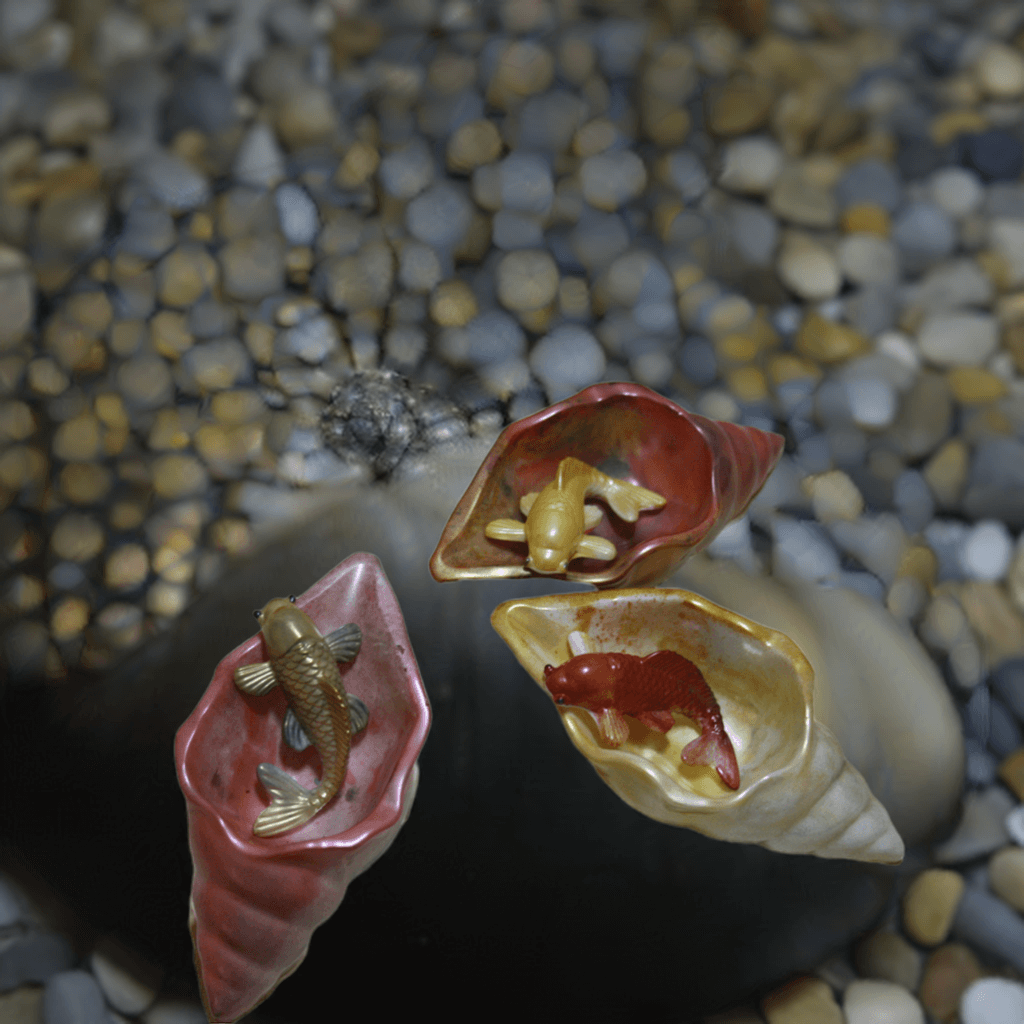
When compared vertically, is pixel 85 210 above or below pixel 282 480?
above

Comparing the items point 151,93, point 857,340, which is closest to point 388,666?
point 857,340

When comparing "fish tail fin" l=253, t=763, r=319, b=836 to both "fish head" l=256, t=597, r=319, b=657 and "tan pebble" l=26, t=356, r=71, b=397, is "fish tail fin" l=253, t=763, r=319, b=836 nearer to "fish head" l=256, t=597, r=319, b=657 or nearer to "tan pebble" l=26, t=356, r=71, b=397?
"fish head" l=256, t=597, r=319, b=657

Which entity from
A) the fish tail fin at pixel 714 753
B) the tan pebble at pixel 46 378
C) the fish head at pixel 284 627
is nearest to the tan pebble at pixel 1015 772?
the fish tail fin at pixel 714 753

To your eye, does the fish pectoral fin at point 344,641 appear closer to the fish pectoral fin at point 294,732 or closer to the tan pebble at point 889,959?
the fish pectoral fin at point 294,732

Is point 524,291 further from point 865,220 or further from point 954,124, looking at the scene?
point 954,124

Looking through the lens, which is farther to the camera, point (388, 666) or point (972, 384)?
point (972, 384)

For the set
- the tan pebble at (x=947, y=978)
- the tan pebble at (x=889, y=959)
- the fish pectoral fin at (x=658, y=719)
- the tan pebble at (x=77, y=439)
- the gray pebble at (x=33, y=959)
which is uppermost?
the tan pebble at (x=77, y=439)

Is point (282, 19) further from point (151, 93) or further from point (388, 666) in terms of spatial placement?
point (388, 666)
